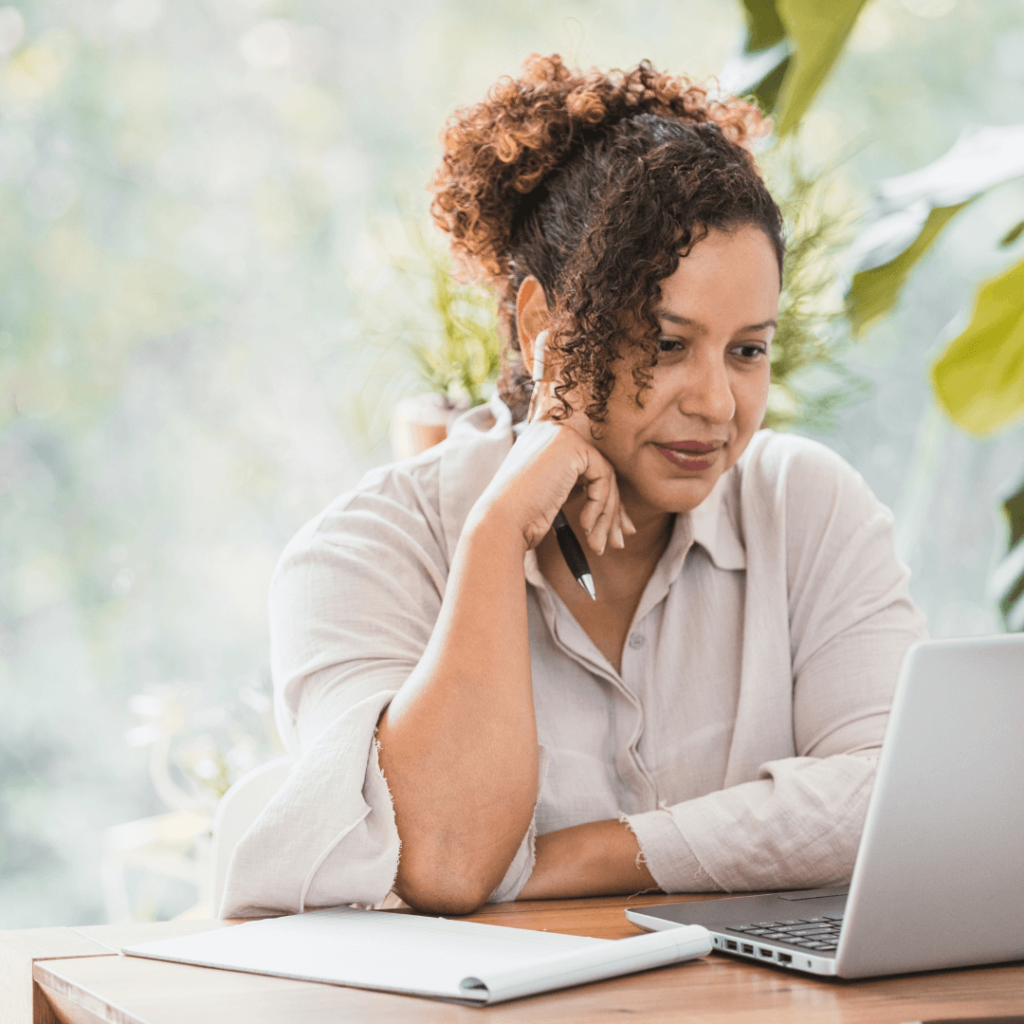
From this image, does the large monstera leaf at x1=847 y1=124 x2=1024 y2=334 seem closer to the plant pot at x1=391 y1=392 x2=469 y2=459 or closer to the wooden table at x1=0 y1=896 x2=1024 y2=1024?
the plant pot at x1=391 y1=392 x2=469 y2=459

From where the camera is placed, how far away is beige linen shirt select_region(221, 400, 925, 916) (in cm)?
108

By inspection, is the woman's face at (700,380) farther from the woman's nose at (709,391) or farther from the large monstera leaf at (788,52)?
the large monstera leaf at (788,52)

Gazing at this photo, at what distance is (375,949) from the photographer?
0.79m

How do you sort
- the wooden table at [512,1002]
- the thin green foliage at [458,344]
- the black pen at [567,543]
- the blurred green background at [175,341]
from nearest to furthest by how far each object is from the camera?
1. the wooden table at [512,1002]
2. the black pen at [567,543]
3. the thin green foliage at [458,344]
4. the blurred green background at [175,341]

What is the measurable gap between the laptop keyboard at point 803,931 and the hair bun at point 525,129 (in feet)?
2.99

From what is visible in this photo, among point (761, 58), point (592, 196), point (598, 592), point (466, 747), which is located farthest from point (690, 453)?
point (761, 58)

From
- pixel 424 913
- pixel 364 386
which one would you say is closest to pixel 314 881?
pixel 424 913

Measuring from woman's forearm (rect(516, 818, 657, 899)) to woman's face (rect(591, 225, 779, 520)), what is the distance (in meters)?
0.40

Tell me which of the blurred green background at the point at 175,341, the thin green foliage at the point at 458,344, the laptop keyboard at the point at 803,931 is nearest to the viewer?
the laptop keyboard at the point at 803,931

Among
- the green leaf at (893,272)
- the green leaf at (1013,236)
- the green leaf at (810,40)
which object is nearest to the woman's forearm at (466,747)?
the green leaf at (893,272)

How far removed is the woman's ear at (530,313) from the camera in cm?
142

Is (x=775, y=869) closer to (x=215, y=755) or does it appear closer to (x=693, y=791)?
(x=693, y=791)

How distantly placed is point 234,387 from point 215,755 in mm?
703

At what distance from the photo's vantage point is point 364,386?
2.01 m
